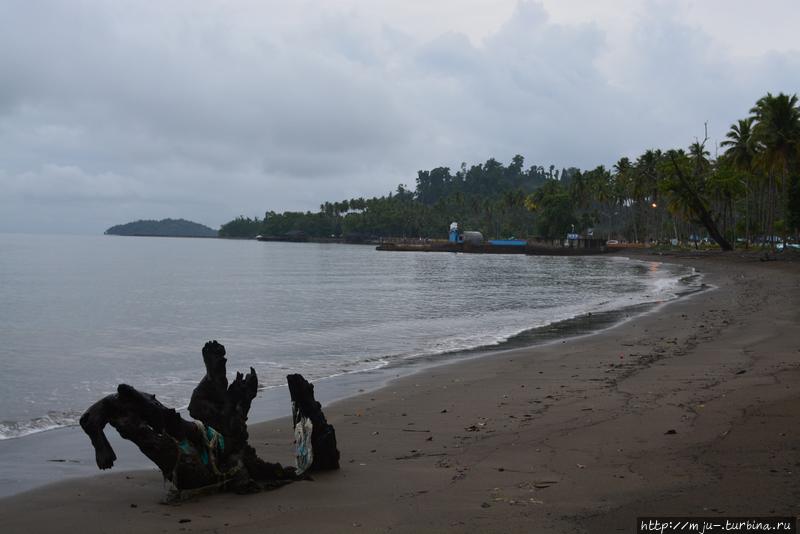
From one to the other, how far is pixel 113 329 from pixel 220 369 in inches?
860

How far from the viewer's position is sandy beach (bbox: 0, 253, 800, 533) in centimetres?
565

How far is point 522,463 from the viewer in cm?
720

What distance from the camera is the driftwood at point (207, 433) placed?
621cm

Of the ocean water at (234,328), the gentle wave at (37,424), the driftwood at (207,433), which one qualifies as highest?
the driftwood at (207,433)

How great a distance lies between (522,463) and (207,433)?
320 cm

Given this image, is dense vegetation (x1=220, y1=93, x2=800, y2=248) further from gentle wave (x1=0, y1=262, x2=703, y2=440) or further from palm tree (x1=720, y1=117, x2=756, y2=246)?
gentle wave (x1=0, y1=262, x2=703, y2=440)

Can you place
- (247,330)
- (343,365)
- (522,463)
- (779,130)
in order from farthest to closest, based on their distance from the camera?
(779,130) → (247,330) → (343,365) → (522,463)

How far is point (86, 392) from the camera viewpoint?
1404 centimetres

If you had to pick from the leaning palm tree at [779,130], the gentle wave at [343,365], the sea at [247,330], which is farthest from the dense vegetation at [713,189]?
the gentle wave at [343,365]

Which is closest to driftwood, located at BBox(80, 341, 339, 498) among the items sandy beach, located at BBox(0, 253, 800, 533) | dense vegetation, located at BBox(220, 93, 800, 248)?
sandy beach, located at BBox(0, 253, 800, 533)

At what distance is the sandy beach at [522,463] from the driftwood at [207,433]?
0.22 metres

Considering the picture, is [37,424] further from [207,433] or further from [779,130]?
[779,130]

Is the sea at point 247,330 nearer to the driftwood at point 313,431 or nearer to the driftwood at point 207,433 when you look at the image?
the driftwood at point 207,433

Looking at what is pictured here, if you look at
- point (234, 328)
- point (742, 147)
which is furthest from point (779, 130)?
point (234, 328)
